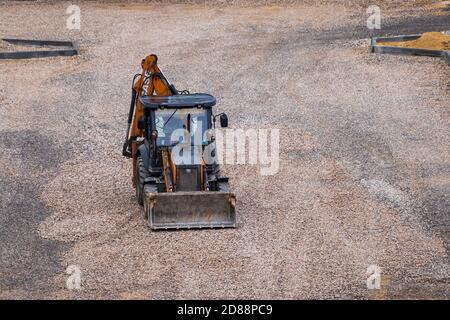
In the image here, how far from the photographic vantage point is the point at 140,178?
22359mm

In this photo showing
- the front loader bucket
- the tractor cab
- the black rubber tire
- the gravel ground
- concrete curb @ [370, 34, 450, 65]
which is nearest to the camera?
the gravel ground

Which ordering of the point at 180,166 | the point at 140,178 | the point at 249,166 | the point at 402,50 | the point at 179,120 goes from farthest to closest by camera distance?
the point at 402,50 < the point at 249,166 < the point at 140,178 < the point at 179,120 < the point at 180,166

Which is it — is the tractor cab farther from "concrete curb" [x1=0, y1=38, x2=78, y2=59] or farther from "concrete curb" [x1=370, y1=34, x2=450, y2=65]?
"concrete curb" [x1=370, y1=34, x2=450, y2=65]

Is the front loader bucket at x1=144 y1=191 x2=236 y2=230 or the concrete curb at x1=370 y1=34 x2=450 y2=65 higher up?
the concrete curb at x1=370 y1=34 x2=450 y2=65

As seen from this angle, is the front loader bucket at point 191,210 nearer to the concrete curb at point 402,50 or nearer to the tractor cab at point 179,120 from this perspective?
the tractor cab at point 179,120

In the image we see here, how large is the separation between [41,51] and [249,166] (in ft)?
41.8

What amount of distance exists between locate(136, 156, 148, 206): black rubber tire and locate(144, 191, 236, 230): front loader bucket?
1.17m

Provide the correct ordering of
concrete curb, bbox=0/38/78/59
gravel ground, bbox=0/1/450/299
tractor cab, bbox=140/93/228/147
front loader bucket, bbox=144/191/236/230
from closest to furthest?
1. gravel ground, bbox=0/1/450/299
2. front loader bucket, bbox=144/191/236/230
3. tractor cab, bbox=140/93/228/147
4. concrete curb, bbox=0/38/78/59

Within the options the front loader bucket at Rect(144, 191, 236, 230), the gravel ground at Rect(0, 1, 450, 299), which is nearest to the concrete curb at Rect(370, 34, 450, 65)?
the gravel ground at Rect(0, 1, 450, 299)

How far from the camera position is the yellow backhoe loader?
2092 centimetres

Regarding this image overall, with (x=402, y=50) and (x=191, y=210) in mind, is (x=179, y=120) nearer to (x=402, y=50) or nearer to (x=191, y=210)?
(x=191, y=210)

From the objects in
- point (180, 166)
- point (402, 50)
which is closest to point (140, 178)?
point (180, 166)

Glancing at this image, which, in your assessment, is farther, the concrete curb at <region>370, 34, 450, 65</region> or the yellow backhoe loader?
the concrete curb at <region>370, 34, 450, 65</region>

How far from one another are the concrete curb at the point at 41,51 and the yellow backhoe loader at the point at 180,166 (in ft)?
45.2
